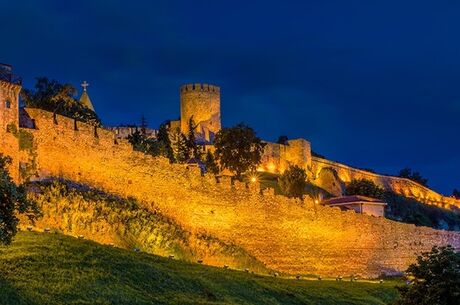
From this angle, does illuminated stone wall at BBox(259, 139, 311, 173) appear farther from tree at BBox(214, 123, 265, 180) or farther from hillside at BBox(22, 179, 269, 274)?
hillside at BBox(22, 179, 269, 274)

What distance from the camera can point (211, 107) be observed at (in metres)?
96.2

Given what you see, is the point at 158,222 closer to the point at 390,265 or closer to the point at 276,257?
the point at 276,257

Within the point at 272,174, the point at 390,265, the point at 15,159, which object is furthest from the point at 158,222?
the point at 272,174

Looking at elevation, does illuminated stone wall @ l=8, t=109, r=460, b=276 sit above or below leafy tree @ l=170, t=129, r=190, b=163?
below

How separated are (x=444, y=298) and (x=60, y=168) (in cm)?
1920

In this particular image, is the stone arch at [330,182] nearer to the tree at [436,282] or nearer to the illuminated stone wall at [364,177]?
the illuminated stone wall at [364,177]

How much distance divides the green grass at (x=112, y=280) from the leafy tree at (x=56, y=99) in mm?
31038

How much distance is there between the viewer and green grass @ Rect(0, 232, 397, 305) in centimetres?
2120

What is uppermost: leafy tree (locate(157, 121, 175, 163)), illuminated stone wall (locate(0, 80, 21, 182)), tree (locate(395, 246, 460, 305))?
leafy tree (locate(157, 121, 175, 163))

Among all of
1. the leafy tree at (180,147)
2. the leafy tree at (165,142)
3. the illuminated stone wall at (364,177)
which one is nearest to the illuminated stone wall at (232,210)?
the leafy tree at (165,142)

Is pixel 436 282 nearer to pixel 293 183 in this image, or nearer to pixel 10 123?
pixel 10 123

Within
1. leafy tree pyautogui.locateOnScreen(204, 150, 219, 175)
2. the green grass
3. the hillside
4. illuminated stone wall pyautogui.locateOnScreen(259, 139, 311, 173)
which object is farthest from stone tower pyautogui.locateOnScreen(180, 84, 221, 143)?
the green grass

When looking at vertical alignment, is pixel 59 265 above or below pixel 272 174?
below

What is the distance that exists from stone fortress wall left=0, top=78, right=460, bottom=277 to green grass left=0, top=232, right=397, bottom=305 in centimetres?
840
